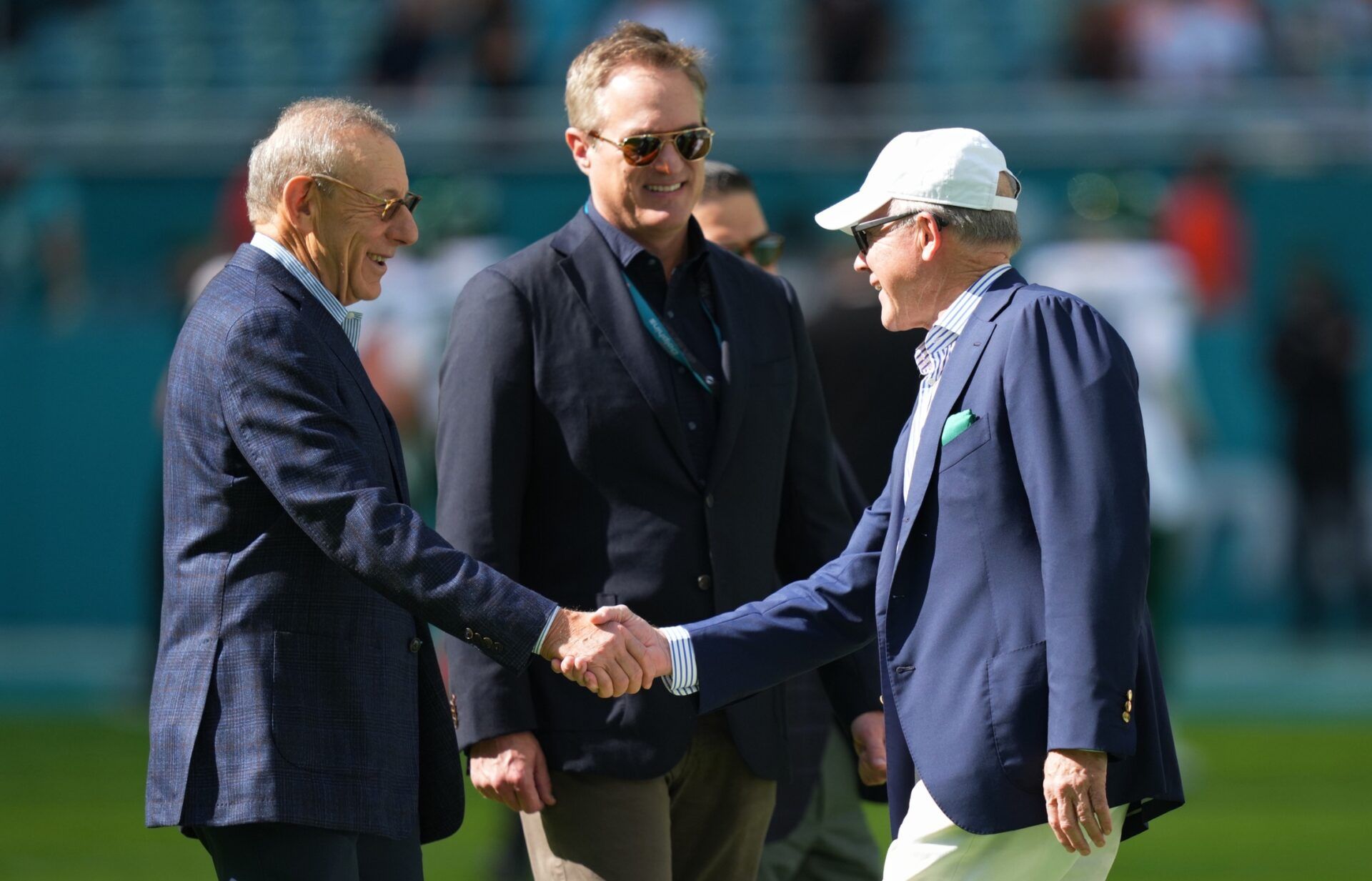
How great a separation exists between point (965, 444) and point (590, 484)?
3.12ft

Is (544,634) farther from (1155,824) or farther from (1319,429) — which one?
(1319,429)

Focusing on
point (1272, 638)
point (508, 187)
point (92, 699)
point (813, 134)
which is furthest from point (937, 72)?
point (92, 699)

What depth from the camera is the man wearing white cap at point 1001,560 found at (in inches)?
148

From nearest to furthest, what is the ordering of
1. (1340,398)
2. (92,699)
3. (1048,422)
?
(1048,422), (92,699), (1340,398)

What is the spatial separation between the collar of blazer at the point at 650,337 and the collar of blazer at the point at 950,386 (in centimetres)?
68

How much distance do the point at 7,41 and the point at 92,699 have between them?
26.7 ft

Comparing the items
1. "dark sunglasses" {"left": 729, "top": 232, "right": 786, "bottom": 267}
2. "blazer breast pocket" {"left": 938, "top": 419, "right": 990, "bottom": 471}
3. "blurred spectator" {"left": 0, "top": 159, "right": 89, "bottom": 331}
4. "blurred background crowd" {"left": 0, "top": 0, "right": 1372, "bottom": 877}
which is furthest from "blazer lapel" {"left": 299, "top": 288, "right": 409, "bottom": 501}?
"blurred spectator" {"left": 0, "top": 159, "right": 89, "bottom": 331}

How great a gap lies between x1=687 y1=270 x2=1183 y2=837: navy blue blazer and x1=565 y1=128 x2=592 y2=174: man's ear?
1.14 m

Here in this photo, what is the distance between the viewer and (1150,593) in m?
10.2

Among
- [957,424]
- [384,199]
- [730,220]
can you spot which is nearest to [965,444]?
[957,424]

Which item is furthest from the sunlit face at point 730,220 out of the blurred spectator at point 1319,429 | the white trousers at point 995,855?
the blurred spectator at point 1319,429

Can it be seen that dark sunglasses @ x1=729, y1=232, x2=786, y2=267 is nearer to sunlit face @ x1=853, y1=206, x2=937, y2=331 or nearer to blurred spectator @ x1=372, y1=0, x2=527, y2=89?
sunlit face @ x1=853, y1=206, x2=937, y2=331

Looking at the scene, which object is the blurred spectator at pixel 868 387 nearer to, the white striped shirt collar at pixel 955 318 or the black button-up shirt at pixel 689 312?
the black button-up shirt at pixel 689 312

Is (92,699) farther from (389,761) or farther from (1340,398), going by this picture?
(389,761)
